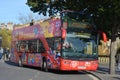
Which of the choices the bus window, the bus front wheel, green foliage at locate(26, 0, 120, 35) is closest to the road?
the bus front wheel

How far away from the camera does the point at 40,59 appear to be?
2897 cm

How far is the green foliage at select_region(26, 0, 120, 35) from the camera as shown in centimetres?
2443

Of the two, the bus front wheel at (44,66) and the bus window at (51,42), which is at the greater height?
the bus window at (51,42)

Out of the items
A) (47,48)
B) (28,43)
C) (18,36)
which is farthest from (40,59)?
(18,36)

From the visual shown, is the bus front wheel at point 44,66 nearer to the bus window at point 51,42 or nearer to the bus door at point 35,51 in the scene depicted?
the bus door at point 35,51

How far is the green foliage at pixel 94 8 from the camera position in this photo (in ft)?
80.2

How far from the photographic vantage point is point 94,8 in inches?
1048

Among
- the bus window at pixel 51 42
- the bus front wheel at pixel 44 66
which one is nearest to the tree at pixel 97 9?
the bus window at pixel 51 42

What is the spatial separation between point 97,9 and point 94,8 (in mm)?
474

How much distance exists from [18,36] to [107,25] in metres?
11.5

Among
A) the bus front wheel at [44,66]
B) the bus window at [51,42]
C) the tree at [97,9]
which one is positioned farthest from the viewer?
the bus front wheel at [44,66]

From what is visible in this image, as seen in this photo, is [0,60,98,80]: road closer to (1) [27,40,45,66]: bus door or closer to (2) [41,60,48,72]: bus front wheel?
(2) [41,60,48,72]: bus front wheel

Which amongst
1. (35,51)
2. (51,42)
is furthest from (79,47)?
(35,51)

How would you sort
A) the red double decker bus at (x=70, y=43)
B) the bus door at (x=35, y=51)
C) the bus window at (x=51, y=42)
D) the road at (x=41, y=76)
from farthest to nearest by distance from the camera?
1. the bus door at (x=35, y=51)
2. the bus window at (x=51, y=42)
3. the red double decker bus at (x=70, y=43)
4. the road at (x=41, y=76)
